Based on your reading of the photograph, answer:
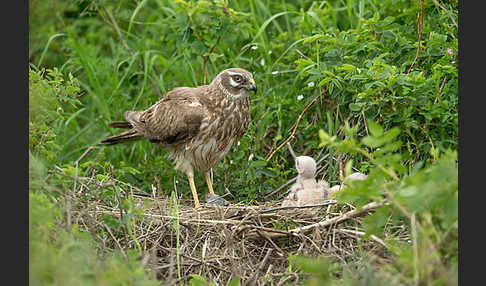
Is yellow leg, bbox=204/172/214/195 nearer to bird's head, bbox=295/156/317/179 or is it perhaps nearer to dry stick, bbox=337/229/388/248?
bird's head, bbox=295/156/317/179

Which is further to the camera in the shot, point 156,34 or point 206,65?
point 156,34

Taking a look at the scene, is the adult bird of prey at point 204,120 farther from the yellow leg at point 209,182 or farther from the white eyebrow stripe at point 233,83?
the yellow leg at point 209,182

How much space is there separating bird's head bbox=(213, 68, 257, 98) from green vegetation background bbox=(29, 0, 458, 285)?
47 centimetres

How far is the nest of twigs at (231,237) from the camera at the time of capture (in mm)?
4094

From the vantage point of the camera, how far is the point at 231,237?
4441 millimetres

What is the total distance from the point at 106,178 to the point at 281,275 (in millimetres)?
1579

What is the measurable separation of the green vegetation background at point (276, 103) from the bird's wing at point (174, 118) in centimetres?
46

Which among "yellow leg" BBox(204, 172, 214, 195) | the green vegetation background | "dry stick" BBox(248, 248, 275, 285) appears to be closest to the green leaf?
the green vegetation background

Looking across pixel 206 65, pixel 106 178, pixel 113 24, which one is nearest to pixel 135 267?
pixel 106 178

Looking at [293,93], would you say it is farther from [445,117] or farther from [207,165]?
[445,117]

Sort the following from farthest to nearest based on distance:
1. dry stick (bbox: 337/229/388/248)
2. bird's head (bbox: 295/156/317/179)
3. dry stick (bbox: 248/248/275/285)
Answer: bird's head (bbox: 295/156/317/179) → dry stick (bbox: 248/248/275/285) → dry stick (bbox: 337/229/388/248)

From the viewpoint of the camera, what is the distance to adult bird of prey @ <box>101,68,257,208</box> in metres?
5.55

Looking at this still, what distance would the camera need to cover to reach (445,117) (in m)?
4.73

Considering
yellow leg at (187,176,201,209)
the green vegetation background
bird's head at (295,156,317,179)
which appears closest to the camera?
the green vegetation background
